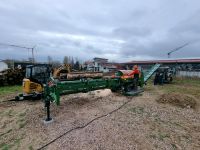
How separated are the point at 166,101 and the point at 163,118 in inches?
114

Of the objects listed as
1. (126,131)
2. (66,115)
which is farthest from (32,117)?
(126,131)

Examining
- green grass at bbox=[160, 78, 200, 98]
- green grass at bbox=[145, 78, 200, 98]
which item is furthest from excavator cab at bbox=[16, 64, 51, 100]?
green grass at bbox=[160, 78, 200, 98]

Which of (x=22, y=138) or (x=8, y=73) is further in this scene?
(x=8, y=73)

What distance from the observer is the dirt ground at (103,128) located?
414cm

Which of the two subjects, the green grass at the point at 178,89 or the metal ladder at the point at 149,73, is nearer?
the green grass at the point at 178,89

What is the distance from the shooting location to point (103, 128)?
497cm

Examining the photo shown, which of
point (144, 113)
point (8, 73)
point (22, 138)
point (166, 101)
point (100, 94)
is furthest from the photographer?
point (8, 73)

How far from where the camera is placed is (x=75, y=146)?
4012 millimetres

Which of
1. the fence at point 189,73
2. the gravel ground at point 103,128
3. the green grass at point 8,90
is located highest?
the fence at point 189,73

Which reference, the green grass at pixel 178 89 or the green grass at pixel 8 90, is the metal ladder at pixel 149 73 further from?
the green grass at pixel 8 90

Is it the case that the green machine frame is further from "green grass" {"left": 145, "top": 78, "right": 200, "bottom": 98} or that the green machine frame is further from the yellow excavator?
"green grass" {"left": 145, "top": 78, "right": 200, "bottom": 98}

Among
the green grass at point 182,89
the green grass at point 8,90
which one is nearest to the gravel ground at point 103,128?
the green grass at point 8,90

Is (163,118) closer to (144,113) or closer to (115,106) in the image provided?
(144,113)

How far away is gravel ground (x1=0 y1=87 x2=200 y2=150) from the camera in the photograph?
13.6 feet
